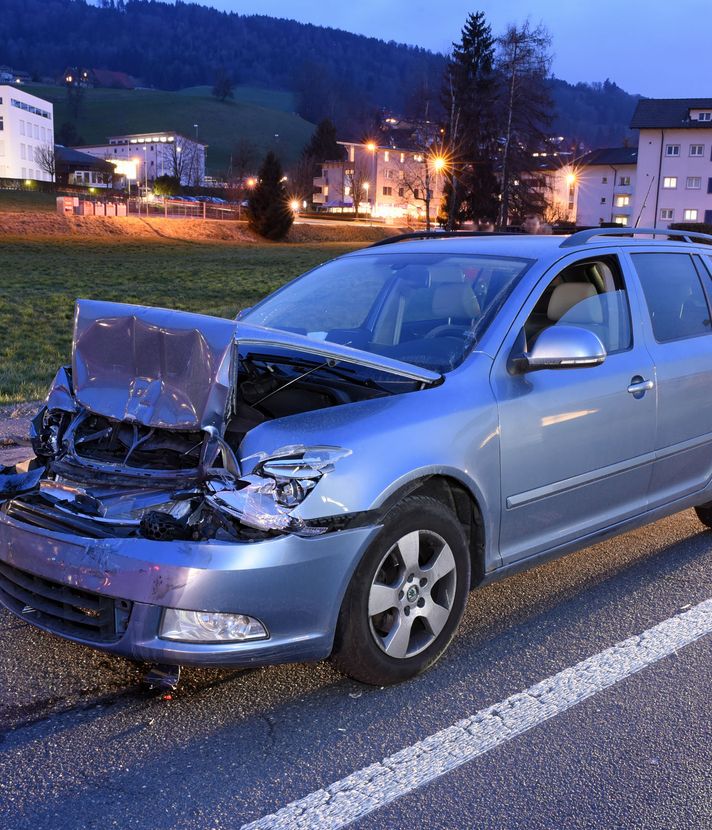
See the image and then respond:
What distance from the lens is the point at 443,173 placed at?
195 ft

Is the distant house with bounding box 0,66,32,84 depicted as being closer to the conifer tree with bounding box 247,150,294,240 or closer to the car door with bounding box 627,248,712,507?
the conifer tree with bounding box 247,150,294,240

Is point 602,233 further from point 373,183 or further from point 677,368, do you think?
point 373,183

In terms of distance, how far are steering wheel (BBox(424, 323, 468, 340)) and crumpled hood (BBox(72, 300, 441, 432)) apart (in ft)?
1.36

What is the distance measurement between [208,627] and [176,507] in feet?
1.55

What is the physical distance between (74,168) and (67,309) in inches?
3854

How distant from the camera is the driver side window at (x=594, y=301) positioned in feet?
14.2

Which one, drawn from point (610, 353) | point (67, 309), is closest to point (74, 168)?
point (67, 309)

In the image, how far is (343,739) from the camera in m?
3.10

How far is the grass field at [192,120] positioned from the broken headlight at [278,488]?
142 m

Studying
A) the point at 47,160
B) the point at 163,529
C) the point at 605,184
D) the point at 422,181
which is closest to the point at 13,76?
the point at 47,160

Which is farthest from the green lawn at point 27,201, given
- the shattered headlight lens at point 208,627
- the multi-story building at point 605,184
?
the shattered headlight lens at point 208,627

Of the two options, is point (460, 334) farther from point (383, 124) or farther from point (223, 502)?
point (383, 124)

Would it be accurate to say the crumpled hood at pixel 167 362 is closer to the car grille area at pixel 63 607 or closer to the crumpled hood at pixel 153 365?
the crumpled hood at pixel 153 365

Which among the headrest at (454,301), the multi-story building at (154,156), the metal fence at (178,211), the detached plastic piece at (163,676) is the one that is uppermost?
the multi-story building at (154,156)
